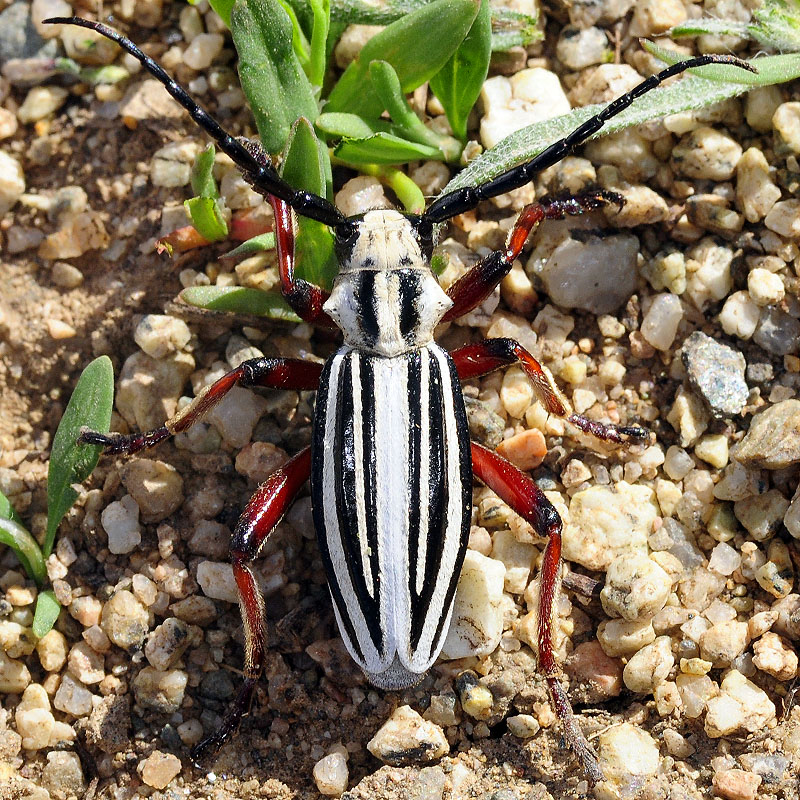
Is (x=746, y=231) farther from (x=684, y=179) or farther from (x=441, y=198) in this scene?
(x=441, y=198)

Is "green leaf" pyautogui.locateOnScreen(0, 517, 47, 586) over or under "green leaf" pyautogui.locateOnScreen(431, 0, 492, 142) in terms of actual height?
under

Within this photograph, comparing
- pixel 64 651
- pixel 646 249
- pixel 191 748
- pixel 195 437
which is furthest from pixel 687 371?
pixel 64 651

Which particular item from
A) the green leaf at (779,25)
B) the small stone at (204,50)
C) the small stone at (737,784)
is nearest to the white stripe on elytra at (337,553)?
the small stone at (737,784)

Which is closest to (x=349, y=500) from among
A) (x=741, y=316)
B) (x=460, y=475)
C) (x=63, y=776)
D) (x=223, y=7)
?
(x=460, y=475)

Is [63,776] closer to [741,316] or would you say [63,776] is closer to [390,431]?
[390,431]

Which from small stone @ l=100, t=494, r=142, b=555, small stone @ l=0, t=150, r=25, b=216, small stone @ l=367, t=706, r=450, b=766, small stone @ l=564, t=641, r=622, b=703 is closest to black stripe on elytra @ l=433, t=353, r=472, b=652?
small stone @ l=367, t=706, r=450, b=766

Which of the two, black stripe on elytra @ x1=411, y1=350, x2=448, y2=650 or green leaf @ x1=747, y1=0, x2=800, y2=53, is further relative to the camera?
green leaf @ x1=747, y1=0, x2=800, y2=53

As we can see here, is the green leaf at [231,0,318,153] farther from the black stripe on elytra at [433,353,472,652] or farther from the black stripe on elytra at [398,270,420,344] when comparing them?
the black stripe on elytra at [433,353,472,652]
